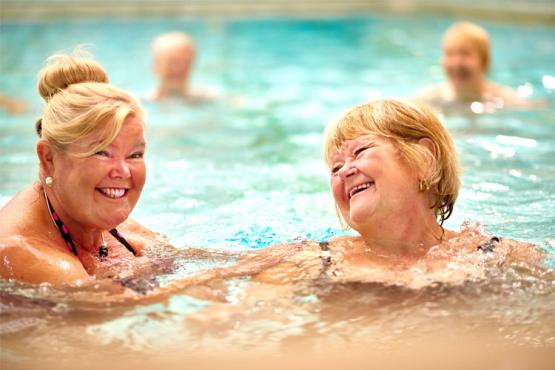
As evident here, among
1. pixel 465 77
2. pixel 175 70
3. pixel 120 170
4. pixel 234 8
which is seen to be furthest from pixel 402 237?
pixel 234 8

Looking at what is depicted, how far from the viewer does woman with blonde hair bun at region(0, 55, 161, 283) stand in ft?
11.3

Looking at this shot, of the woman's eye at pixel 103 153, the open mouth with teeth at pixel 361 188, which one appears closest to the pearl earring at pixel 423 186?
the open mouth with teeth at pixel 361 188

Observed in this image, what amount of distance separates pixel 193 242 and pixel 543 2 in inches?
344

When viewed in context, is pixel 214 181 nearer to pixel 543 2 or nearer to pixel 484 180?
pixel 484 180

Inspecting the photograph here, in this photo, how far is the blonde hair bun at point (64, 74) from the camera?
12.1ft

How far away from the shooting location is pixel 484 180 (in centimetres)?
559

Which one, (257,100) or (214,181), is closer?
(214,181)

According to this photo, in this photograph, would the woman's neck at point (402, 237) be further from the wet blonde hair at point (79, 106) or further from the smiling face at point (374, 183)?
the wet blonde hair at point (79, 106)

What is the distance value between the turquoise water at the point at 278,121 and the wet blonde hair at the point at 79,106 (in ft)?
1.69

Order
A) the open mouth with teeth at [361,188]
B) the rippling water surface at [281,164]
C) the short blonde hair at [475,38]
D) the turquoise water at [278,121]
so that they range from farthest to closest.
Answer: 1. the short blonde hair at [475,38]
2. the turquoise water at [278,121]
3. the open mouth with teeth at [361,188]
4. the rippling water surface at [281,164]

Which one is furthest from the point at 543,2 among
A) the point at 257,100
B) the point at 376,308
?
the point at 376,308

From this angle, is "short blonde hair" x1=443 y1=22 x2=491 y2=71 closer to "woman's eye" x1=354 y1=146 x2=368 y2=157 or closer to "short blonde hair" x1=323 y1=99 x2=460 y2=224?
"short blonde hair" x1=323 y1=99 x2=460 y2=224

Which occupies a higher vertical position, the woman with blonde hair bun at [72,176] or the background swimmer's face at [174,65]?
the background swimmer's face at [174,65]

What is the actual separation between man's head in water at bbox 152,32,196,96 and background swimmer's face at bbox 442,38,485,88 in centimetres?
254
